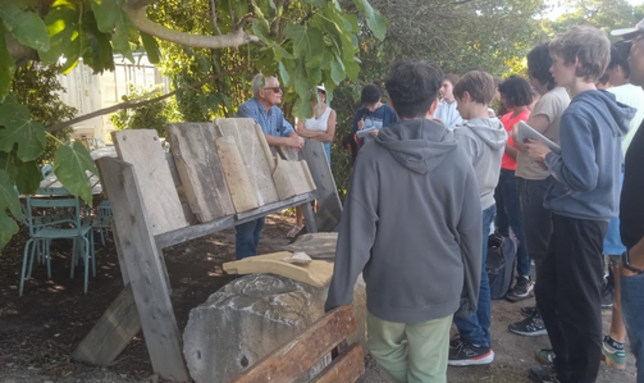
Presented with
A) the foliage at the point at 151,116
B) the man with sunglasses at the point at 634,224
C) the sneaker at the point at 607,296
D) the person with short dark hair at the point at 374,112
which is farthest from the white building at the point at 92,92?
the man with sunglasses at the point at 634,224

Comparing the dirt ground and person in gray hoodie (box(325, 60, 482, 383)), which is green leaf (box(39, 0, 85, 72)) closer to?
person in gray hoodie (box(325, 60, 482, 383))

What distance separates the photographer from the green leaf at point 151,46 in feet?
7.18

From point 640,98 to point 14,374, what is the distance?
4.74 meters

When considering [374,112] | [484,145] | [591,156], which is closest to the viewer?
[591,156]

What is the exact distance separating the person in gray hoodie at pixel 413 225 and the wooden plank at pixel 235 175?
1.56m

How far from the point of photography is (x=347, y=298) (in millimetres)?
2225

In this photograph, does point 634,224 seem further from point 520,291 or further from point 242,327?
point 520,291

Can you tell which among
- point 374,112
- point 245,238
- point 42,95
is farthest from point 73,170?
point 42,95

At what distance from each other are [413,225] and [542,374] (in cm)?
177

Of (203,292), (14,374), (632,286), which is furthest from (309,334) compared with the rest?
(203,292)

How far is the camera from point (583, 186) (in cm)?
271

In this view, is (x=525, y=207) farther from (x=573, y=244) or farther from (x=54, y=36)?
(x=54, y=36)

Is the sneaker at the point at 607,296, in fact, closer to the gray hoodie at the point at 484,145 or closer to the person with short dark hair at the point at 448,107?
the gray hoodie at the point at 484,145

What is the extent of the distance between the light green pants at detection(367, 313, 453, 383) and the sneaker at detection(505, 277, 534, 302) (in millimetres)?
2575
